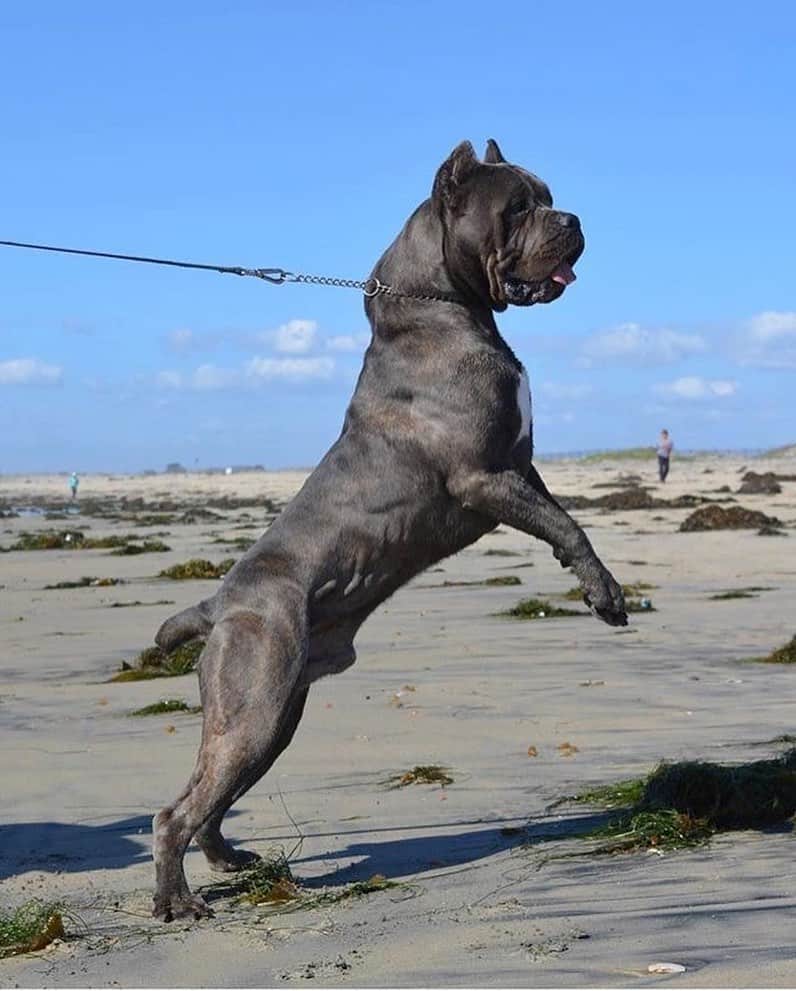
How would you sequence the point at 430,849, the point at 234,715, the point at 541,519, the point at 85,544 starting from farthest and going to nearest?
the point at 85,544 < the point at 430,849 < the point at 541,519 < the point at 234,715

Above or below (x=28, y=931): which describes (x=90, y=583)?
above

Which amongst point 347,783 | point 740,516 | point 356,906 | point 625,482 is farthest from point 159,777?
point 625,482

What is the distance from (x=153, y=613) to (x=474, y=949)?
1081 centimetres

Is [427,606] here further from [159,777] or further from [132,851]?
[132,851]

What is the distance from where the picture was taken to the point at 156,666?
10508mm

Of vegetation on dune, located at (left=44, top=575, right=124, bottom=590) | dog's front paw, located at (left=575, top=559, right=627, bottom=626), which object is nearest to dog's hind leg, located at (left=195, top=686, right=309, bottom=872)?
dog's front paw, located at (left=575, top=559, right=627, bottom=626)

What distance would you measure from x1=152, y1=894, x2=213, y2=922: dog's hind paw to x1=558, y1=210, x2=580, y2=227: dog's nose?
2.66 meters

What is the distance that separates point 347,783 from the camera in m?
6.93

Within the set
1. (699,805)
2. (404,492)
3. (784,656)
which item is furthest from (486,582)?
(404,492)

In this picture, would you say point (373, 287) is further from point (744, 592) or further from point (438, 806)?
point (744, 592)

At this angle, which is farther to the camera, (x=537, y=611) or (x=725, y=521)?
(x=725, y=521)

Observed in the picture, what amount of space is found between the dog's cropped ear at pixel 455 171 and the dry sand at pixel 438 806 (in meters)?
2.38

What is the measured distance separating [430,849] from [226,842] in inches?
30.6

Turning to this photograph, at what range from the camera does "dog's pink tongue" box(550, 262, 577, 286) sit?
5465 millimetres
